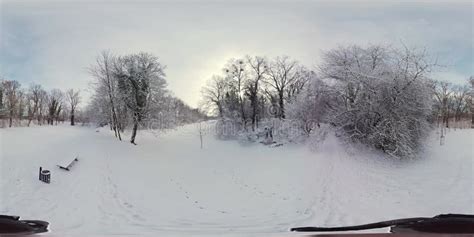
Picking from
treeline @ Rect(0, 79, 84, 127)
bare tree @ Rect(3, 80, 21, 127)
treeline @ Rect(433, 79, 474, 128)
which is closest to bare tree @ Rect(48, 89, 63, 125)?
treeline @ Rect(0, 79, 84, 127)

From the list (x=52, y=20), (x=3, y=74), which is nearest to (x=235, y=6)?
(x=52, y=20)

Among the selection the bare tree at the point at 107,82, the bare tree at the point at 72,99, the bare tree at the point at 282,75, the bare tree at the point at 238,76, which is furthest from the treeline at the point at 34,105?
the bare tree at the point at 282,75

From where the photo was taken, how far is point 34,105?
4.62 feet

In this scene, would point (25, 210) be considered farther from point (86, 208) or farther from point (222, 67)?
point (222, 67)

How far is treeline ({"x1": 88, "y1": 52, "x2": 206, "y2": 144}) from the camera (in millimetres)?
1358

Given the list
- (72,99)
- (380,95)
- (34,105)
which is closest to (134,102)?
(72,99)

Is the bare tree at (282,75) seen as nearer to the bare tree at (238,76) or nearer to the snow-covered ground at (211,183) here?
the bare tree at (238,76)

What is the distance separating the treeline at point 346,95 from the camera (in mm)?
1405

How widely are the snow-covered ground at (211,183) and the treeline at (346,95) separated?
0.10m

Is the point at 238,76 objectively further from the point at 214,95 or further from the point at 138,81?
the point at 138,81

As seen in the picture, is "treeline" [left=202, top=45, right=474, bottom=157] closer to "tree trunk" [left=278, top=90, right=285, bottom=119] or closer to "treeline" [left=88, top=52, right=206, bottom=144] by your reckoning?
"tree trunk" [left=278, top=90, right=285, bottom=119]

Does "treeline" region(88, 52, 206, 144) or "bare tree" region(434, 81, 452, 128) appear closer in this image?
"treeline" region(88, 52, 206, 144)

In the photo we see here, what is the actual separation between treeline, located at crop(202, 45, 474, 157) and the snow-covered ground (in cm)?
10

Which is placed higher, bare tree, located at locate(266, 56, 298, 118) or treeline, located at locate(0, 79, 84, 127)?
bare tree, located at locate(266, 56, 298, 118)
